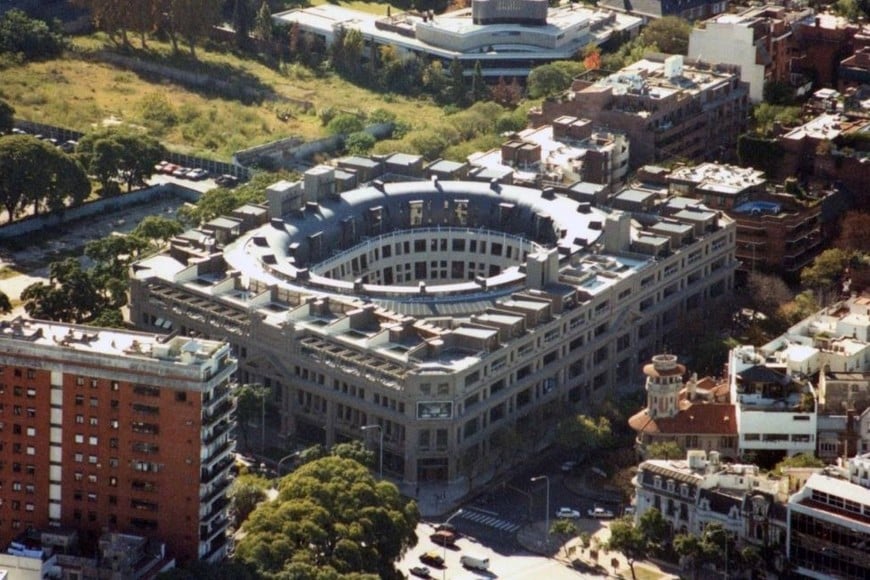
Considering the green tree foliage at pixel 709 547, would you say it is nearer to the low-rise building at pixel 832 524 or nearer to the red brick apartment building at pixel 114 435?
the low-rise building at pixel 832 524

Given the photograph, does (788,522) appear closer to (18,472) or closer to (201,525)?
(201,525)

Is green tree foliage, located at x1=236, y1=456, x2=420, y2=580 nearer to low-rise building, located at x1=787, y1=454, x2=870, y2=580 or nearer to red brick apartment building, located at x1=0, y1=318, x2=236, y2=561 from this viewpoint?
red brick apartment building, located at x1=0, y1=318, x2=236, y2=561

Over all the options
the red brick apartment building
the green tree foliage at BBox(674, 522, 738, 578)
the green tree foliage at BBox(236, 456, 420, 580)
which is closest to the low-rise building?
the green tree foliage at BBox(674, 522, 738, 578)

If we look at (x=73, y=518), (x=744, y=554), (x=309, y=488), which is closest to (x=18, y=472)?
(x=73, y=518)

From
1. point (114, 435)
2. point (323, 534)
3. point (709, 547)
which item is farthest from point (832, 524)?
point (114, 435)

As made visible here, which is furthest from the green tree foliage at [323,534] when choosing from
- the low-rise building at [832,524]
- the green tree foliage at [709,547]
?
the low-rise building at [832,524]

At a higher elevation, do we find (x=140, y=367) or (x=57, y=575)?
(x=140, y=367)
